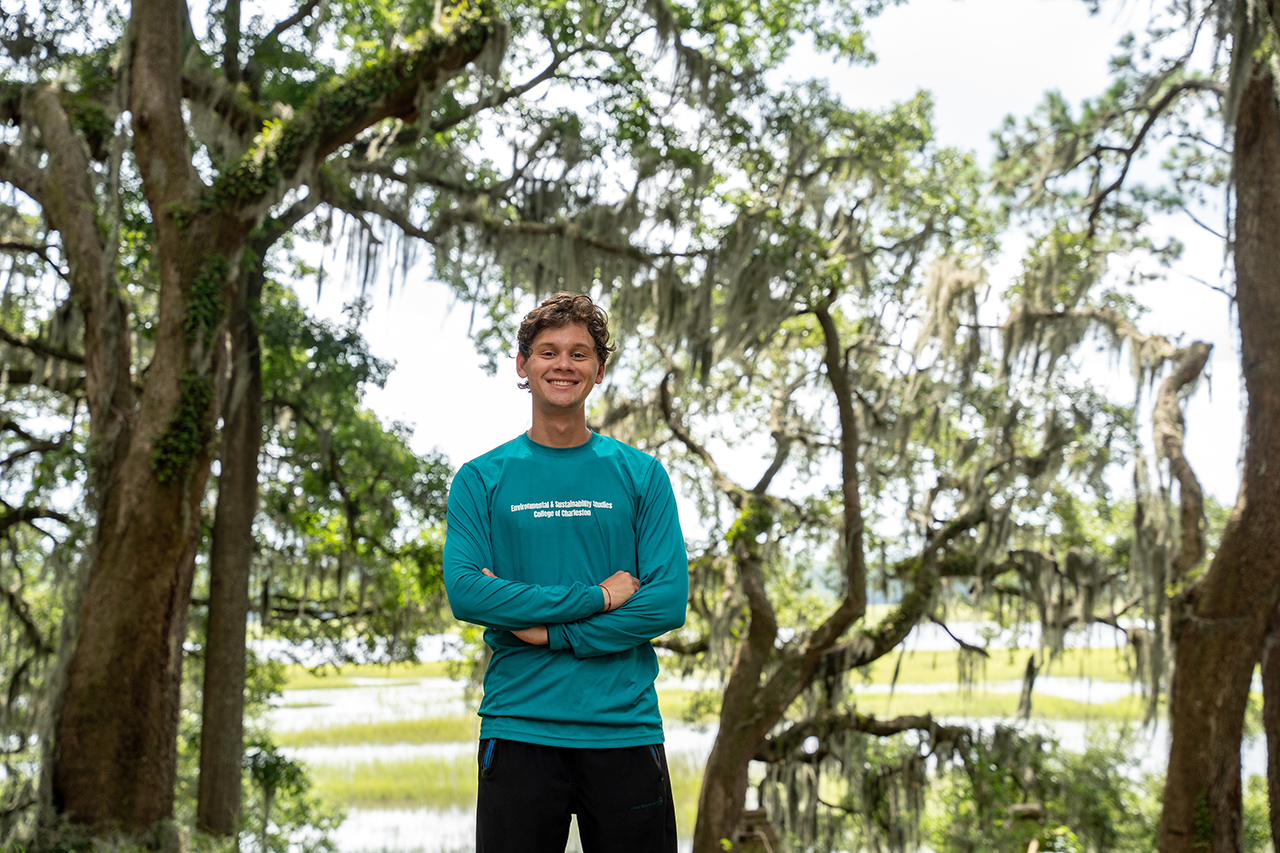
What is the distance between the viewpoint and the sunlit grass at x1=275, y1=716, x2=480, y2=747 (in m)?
31.4

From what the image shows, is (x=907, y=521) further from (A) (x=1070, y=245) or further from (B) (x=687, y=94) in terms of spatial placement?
(B) (x=687, y=94)

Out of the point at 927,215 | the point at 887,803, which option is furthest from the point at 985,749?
the point at 927,215

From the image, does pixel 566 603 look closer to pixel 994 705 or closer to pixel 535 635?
pixel 535 635

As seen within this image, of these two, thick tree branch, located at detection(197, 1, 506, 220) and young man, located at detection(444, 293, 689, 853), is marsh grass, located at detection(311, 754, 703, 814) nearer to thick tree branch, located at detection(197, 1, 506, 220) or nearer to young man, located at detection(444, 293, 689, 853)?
thick tree branch, located at detection(197, 1, 506, 220)

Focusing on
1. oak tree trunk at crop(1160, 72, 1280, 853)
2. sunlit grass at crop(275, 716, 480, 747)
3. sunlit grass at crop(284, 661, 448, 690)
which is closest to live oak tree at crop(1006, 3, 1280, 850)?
oak tree trunk at crop(1160, 72, 1280, 853)

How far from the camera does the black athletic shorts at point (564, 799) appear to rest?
5.12ft

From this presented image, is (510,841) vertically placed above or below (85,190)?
below

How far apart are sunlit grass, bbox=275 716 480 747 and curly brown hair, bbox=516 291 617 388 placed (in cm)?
3089

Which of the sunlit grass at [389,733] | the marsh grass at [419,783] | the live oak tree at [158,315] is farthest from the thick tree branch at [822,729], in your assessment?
the sunlit grass at [389,733]

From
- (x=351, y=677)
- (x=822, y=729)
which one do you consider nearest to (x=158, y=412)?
(x=822, y=729)

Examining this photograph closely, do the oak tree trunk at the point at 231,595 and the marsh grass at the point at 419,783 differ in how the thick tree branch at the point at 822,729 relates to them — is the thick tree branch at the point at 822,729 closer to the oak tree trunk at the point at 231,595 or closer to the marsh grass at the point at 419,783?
the oak tree trunk at the point at 231,595

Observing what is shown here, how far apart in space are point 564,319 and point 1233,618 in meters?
6.47

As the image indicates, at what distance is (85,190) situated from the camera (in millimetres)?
7395

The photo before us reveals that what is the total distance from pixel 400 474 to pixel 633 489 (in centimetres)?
959
